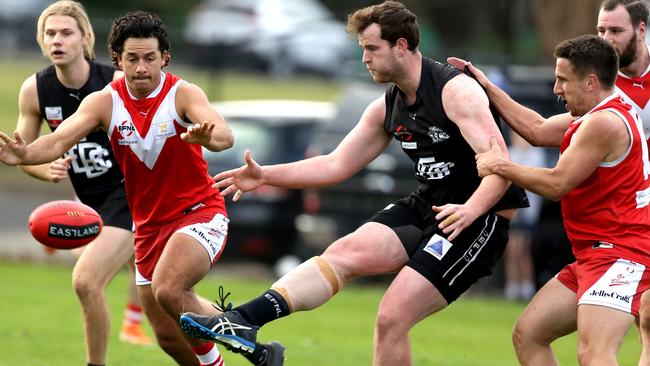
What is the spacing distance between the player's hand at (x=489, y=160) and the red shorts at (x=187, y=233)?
182 centimetres

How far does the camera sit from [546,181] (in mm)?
6656

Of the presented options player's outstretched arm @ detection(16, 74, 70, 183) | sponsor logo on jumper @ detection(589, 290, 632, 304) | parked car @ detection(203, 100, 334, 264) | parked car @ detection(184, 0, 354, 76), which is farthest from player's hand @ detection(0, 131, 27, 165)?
parked car @ detection(184, 0, 354, 76)

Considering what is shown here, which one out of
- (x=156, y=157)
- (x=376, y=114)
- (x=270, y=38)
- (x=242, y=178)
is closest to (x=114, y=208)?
(x=156, y=157)

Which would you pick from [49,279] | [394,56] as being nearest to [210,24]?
[49,279]

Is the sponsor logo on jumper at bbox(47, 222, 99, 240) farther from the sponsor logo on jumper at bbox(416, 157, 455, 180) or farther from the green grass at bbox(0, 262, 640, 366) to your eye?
the sponsor logo on jumper at bbox(416, 157, 455, 180)

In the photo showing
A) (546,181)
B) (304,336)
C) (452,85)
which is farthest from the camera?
(304,336)

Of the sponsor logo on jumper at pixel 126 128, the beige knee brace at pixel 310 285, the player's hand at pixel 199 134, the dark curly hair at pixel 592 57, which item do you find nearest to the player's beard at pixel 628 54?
the dark curly hair at pixel 592 57

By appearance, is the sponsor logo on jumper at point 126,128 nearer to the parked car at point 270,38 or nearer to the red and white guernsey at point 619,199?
the red and white guernsey at point 619,199

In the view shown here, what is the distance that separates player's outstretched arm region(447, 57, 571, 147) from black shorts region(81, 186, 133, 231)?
272 cm

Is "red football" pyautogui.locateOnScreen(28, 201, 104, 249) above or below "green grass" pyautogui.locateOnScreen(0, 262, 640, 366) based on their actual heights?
above

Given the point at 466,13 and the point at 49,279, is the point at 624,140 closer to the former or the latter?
the point at 49,279

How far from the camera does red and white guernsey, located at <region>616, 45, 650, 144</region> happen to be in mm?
7707

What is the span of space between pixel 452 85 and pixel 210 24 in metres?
22.7

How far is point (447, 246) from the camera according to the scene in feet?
23.5
